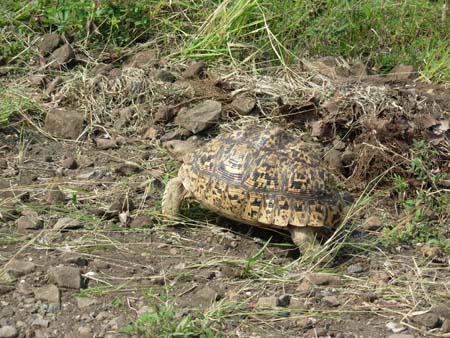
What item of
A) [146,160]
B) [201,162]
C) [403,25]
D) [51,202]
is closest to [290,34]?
[403,25]

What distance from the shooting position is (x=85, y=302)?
434 cm

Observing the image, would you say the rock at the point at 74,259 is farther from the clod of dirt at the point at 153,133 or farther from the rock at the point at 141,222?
the clod of dirt at the point at 153,133

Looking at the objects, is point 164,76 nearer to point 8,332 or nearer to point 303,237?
point 303,237

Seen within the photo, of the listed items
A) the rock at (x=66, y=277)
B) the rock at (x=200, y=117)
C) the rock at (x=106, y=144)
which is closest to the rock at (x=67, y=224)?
the rock at (x=66, y=277)

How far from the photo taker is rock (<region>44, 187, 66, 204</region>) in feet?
18.0

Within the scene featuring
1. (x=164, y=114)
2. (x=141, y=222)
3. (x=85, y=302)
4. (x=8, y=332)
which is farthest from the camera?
(x=164, y=114)

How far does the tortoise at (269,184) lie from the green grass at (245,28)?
1908mm

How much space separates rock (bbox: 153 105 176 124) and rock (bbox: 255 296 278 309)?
95.3 inches

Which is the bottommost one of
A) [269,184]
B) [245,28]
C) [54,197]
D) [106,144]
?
[106,144]

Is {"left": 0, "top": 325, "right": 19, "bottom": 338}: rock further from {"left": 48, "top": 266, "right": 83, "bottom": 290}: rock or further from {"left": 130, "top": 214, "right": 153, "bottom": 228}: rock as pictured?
{"left": 130, "top": 214, "right": 153, "bottom": 228}: rock

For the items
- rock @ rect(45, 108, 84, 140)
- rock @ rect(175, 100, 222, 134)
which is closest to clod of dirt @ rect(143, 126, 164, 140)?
rock @ rect(175, 100, 222, 134)

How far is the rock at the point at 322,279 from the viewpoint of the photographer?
4.77 metres

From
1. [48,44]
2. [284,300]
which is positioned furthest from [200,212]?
[48,44]

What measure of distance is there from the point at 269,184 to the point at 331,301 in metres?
0.86
